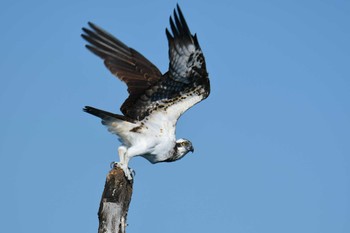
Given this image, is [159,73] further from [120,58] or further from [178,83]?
[178,83]

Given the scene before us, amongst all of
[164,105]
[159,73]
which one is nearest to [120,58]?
[159,73]

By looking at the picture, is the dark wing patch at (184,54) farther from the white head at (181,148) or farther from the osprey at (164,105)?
the white head at (181,148)

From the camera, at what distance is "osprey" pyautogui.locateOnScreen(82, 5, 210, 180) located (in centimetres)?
1263

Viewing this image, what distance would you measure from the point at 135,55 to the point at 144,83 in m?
1.51

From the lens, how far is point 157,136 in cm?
1378

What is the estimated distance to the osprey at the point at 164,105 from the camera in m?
12.6

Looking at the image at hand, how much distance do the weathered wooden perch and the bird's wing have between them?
2.58 metres

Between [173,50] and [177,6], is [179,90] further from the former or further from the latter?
[177,6]

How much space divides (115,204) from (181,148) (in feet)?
13.7

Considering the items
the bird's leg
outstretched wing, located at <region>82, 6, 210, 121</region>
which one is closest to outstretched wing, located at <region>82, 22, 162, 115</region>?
outstretched wing, located at <region>82, 6, 210, 121</region>

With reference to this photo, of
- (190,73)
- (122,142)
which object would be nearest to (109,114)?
(122,142)

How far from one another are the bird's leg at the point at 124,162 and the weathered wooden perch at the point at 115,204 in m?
0.29

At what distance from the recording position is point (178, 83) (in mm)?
13297

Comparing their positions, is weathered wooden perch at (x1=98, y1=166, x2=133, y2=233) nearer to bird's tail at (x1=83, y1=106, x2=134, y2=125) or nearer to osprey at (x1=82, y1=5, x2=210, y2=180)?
osprey at (x1=82, y1=5, x2=210, y2=180)
